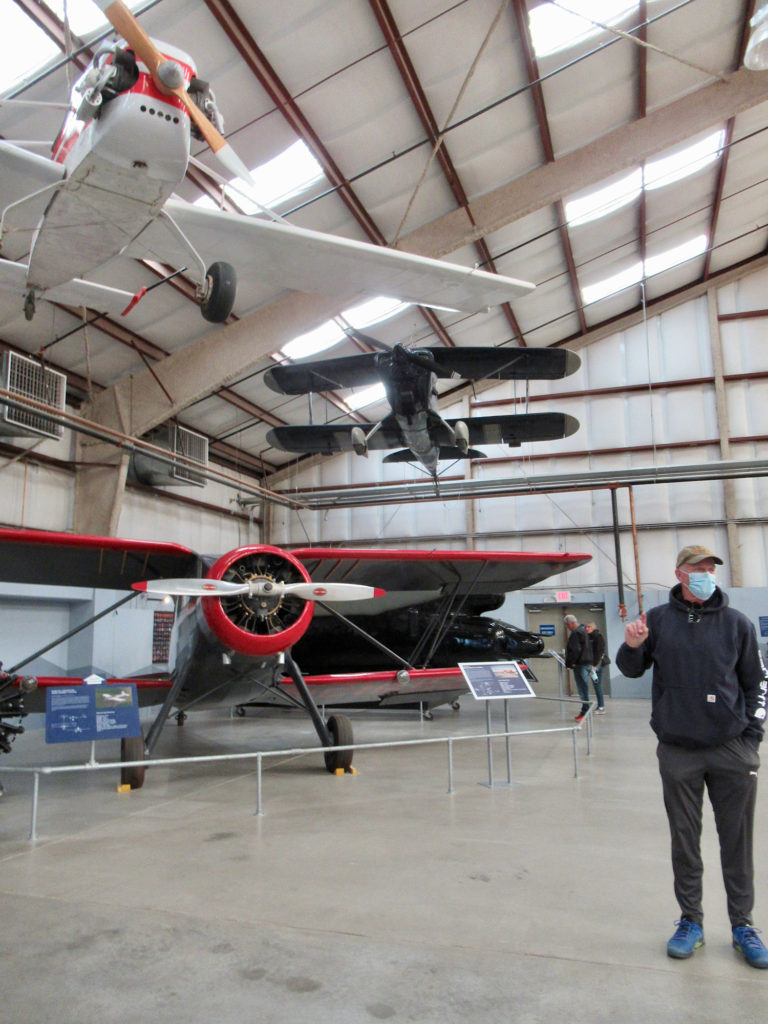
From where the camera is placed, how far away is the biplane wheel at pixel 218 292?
18.5 feet

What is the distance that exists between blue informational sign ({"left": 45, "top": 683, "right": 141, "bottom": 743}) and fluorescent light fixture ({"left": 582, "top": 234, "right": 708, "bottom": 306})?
17.5 metres

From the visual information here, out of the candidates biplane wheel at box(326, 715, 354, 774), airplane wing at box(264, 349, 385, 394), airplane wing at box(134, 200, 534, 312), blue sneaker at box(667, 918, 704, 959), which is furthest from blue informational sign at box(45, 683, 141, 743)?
airplane wing at box(264, 349, 385, 394)

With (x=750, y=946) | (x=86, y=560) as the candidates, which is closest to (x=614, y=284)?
(x=86, y=560)

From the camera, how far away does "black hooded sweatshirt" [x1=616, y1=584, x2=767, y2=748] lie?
272 cm

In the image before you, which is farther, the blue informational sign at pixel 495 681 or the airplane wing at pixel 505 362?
the airplane wing at pixel 505 362

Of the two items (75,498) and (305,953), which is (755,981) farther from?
(75,498)

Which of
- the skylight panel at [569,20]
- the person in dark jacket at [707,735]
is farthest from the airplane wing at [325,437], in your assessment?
the person in dark jacket at [707,735]

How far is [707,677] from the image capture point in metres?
2.75

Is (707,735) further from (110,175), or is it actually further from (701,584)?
(110,175)

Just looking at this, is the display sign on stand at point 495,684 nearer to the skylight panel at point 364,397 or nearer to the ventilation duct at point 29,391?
the ventilation duct at point 29,391

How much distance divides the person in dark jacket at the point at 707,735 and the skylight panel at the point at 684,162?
15.3 meters

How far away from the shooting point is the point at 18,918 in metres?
3.11

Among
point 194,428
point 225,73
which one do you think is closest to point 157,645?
point 194,428

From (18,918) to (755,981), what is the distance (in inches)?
124
